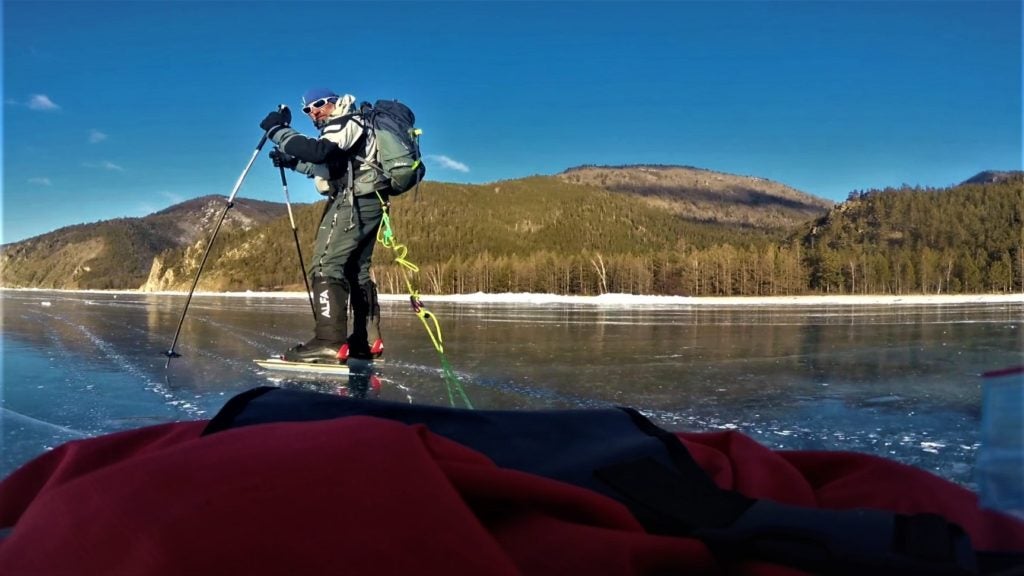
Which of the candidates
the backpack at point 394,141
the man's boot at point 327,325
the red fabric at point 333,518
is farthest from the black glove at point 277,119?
the red fabric at point 333,518

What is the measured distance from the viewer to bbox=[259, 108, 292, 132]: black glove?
4.70 meters

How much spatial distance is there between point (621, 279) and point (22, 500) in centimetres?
8095

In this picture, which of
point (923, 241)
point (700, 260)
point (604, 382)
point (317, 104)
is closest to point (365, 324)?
point (317, 104)

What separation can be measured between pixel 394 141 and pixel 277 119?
958 millimetres

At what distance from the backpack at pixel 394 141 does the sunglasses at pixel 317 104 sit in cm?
25

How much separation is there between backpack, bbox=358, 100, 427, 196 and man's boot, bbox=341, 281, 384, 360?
40.6 inches

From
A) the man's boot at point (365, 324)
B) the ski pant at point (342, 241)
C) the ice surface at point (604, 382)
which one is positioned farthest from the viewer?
the man's boot at point (365, 324)

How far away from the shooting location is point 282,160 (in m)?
4.93

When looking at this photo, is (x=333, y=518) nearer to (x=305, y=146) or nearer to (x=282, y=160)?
(x=305, y=146)

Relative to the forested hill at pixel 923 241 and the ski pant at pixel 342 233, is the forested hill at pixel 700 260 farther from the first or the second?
the ski pant at pixel 342 233

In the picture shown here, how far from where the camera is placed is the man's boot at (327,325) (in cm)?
485

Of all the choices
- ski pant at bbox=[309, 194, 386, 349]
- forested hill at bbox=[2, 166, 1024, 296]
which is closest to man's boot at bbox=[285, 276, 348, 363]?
ski pant at bbox=[309, 194, 386, 349]

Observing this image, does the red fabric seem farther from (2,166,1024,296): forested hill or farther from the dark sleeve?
(2,166,1024,296): forested hill

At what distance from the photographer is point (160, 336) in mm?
7363
